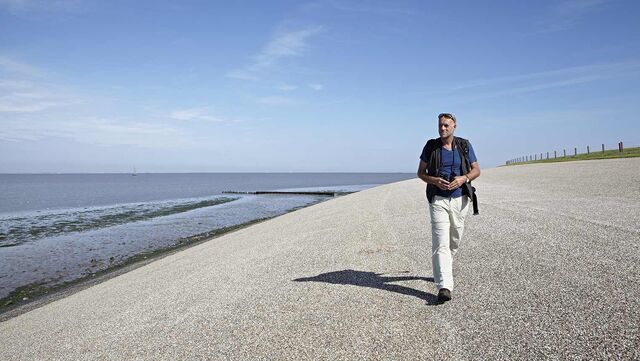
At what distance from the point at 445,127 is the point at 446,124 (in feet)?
0.16

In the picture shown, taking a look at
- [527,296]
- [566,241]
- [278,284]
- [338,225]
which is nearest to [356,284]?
[278,284]

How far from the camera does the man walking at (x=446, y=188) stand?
239 inches

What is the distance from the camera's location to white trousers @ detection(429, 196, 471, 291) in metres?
6.05

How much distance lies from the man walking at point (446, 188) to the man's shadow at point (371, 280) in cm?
50

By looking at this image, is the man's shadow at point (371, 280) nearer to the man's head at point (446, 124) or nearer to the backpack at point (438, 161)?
the backpack at point (438, 161)

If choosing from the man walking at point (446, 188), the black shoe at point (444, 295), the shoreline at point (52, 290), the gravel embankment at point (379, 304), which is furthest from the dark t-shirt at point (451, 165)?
the shoreline at point (52, 290)

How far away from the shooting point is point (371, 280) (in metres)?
7.62

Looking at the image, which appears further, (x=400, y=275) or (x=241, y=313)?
(x=400, y=275)

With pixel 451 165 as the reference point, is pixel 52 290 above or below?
below

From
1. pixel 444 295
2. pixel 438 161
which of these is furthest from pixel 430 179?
pixel 444 295

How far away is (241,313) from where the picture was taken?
6742 millimetres

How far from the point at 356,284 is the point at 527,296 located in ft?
9.22

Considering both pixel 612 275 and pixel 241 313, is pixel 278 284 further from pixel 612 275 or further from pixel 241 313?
pixel 612 275

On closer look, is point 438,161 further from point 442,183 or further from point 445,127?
point 445,127
